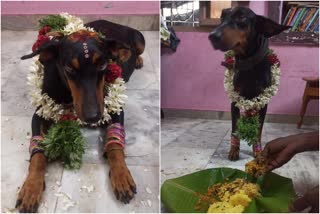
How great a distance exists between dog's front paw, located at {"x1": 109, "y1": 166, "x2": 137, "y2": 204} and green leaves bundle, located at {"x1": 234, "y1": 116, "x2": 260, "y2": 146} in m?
0.32

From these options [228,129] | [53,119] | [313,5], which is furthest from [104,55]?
[313,5]

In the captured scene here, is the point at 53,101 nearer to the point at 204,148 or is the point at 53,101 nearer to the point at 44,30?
the point at 44,30

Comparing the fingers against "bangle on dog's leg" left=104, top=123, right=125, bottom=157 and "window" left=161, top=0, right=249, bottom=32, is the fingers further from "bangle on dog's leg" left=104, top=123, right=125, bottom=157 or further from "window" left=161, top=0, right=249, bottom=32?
"bangle on dog's leg" left=104, top=123, right=125, bottom=157

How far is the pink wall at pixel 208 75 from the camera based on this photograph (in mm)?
660

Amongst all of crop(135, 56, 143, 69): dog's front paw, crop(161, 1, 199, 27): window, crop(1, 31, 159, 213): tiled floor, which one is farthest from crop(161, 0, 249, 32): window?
crop(135, 56, 143, 69): dog's front paw

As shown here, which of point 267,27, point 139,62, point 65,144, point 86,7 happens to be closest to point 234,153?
point 267,27

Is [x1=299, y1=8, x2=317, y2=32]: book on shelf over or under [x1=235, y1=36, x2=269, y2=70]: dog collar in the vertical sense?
over

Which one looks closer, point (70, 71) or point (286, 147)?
point (286, 147)

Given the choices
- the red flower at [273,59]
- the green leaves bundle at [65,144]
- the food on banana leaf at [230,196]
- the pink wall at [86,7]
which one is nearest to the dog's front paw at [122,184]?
the green leaves bundle at [65,144]

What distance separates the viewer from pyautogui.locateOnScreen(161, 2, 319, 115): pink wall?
660 millimetres

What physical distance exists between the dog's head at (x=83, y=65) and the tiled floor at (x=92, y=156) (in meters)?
0.16

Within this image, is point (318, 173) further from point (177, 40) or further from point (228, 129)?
point (177, 40)

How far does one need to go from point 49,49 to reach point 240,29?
0.49 m

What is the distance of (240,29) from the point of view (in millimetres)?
655
